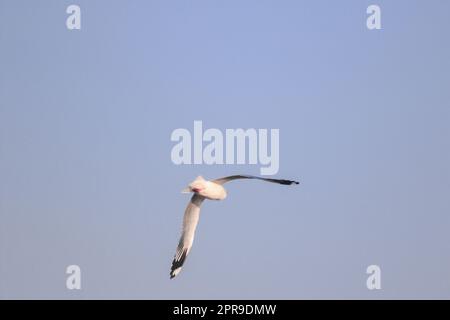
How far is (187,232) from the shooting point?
21.4 ft

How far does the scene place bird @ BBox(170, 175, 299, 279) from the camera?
6.20 meters

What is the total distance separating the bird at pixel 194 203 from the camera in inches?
244

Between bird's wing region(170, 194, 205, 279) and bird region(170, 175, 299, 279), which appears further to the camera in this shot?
bird's wing region(170, 194, 205, 279)

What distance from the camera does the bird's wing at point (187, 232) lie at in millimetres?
6430

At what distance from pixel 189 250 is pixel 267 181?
33.2 inches

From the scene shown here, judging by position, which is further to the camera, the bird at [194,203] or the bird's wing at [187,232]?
the bird's wing at [187,232]

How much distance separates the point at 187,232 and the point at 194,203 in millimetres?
214

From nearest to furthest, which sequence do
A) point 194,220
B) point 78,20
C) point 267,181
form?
point 267,181 < point 194,220 < point 78,20

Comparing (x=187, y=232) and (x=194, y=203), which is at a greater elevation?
(x=194, y=203)
